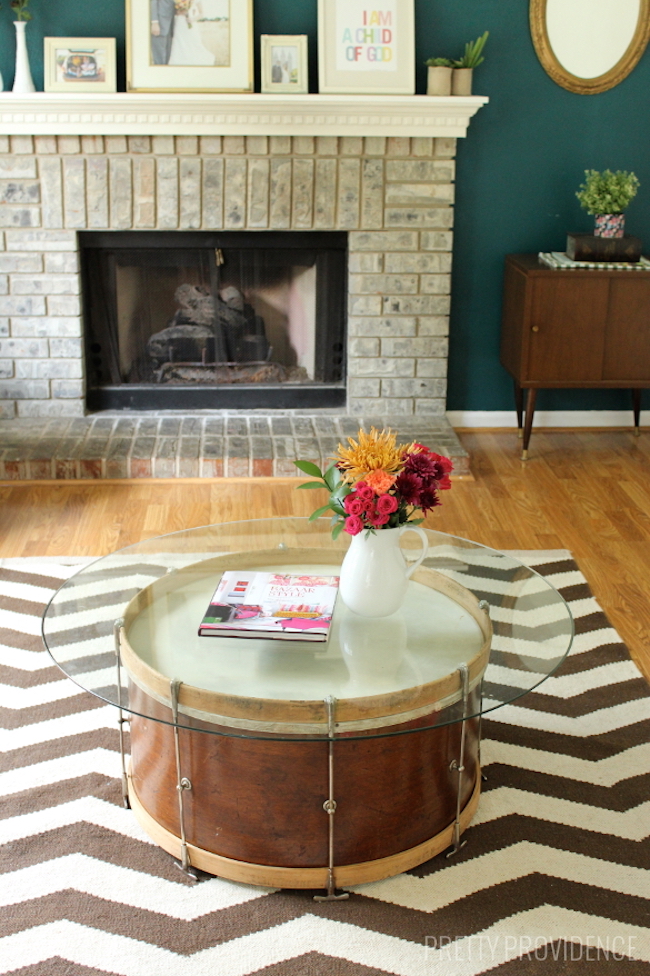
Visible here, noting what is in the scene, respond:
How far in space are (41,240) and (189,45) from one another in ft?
3.06

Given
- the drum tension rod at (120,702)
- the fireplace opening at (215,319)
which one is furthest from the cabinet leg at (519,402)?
the drum tension rod at (120,702)

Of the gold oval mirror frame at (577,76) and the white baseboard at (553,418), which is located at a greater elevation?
the gold oval mirror frame at (577,76)

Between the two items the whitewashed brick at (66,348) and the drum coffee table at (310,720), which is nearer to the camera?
the drum coffee table at (310,720)

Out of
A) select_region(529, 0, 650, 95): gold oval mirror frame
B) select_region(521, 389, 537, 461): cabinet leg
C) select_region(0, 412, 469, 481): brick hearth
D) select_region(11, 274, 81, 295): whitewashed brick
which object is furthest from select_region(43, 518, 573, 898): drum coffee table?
select_region(529, 0, 650, 95): gold oval mirror frame

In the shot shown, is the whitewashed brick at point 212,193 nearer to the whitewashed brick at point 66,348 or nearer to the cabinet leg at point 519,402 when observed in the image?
the whitewashed brick at point 66,348

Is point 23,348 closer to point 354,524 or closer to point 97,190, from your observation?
point 97,190

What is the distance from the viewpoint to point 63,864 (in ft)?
6.49

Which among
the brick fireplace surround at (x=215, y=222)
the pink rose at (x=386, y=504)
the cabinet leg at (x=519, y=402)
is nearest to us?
the pink rose at (x=386, y=504)

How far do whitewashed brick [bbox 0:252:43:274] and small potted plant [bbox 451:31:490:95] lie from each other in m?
1.74

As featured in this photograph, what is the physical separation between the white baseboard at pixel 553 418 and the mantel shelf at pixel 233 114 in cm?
121

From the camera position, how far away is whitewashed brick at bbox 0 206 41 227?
13.1 ft

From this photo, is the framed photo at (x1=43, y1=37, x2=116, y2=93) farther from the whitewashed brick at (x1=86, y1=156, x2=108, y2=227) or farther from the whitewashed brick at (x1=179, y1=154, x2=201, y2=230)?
the whitewashed brick at (x1=179, y1=154, x2=201, y2=230)

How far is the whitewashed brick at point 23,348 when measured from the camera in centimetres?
414

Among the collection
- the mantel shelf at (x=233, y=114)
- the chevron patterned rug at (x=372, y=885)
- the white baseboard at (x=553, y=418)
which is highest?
the mantel shelf at (x=233, y=114)
